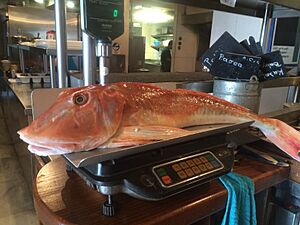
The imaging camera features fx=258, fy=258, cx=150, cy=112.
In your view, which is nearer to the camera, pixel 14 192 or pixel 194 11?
pixel 14 192

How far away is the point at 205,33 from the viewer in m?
6.19

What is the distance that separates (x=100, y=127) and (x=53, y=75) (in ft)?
4.48

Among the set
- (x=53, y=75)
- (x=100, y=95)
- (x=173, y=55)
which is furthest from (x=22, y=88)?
(x=173, y=55)

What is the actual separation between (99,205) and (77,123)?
0.19 metres

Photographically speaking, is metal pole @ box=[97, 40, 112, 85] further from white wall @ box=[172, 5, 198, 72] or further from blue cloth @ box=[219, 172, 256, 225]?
white wall @ box=[172, 5, 198, 72]


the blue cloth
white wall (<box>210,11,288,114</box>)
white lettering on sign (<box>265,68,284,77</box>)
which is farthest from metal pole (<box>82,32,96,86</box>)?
white wall (<box>210,11,288,114</box>)

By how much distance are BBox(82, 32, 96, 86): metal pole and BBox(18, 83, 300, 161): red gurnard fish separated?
0.93ft

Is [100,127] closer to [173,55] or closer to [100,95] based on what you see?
[100,95]

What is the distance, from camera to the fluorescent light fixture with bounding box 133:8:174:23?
22.3 feet

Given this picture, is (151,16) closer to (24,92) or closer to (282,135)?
(24,92)

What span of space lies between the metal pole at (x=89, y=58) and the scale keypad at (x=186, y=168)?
0.43m

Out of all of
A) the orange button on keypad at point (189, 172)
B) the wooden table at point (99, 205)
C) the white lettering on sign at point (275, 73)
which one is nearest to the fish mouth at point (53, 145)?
the wooden table at point (99, 205)

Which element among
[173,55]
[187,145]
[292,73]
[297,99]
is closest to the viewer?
[187,145]

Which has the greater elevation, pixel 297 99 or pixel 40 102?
pixel 40 102
